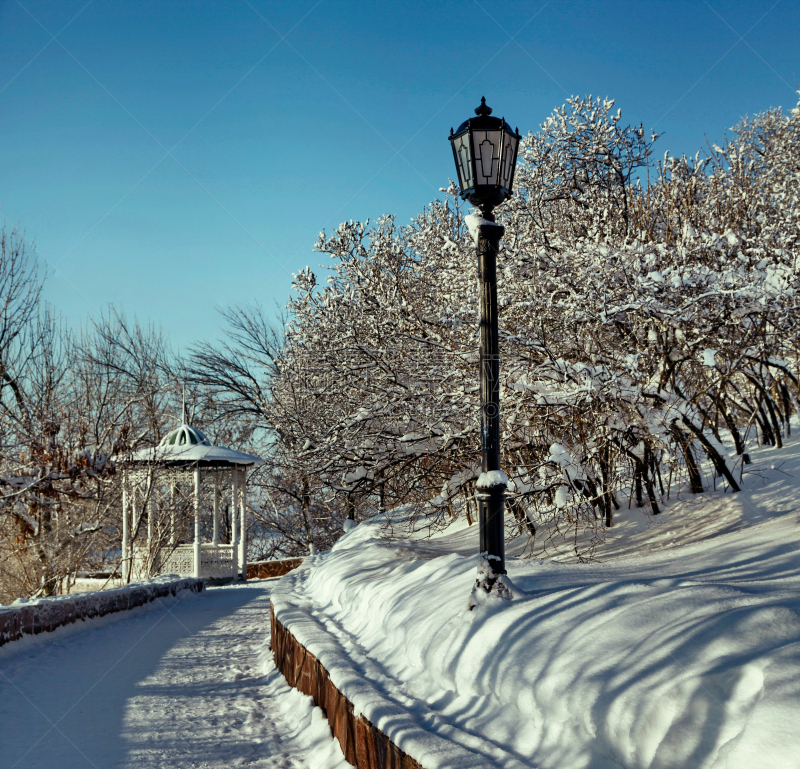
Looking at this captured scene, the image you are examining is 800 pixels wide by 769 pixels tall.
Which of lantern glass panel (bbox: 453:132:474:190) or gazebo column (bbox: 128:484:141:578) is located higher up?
lantern glass panel (bbox: 453:132:474:190)

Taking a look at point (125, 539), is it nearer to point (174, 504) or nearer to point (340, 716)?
point (174, 504)

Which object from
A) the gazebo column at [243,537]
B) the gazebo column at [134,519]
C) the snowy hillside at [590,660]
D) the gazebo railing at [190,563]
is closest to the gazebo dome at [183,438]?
the gazebo column at [134,519]

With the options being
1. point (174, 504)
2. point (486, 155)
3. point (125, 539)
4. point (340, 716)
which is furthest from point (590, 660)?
point (174, 504)

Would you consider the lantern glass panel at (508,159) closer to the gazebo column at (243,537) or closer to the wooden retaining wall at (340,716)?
the wooden retaining wall at (340,716)

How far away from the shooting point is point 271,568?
18.8 m

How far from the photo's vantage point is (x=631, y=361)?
264 inches

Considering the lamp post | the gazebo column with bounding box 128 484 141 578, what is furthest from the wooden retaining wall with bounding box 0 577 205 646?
the lamp post

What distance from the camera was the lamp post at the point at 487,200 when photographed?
4484mm

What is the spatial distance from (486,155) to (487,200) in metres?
0.30

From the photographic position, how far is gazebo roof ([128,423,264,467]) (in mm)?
15023

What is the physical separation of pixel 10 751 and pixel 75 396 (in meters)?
15.0

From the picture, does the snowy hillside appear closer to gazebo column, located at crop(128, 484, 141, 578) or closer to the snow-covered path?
the snow-covered path

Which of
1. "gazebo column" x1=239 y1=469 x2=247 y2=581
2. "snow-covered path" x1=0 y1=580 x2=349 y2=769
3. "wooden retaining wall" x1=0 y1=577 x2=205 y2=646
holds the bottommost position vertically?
"snow-covered path" x1=0 y1=580 x2=349 y2=769

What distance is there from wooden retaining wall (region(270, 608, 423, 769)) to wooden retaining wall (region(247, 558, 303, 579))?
12186mm
